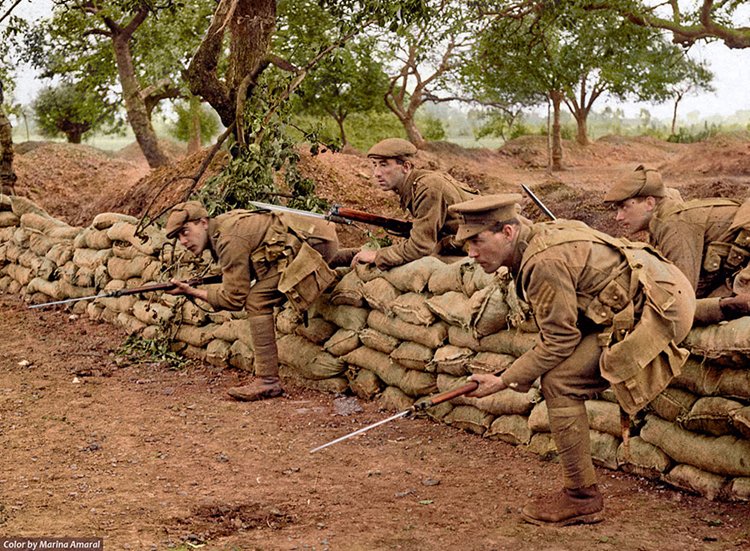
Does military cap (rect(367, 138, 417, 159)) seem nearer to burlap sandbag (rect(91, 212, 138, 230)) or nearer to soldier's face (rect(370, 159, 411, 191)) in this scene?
soldier's face (rect(370, 159, 411, 191))

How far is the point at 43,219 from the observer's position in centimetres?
1020

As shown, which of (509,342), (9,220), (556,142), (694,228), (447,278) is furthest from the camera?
(556,142)

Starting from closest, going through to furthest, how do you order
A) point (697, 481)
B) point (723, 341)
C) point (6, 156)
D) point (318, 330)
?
point (723, 341) < point (697, 481) < point (318, 330) < point (6, 156)

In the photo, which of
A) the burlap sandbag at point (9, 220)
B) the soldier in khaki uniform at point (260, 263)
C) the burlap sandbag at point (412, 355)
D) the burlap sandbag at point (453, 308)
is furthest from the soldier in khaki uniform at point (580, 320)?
the burlap sandbag at point (9, 220)

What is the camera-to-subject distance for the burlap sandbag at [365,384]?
5680 mm

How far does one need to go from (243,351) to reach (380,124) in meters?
14.7

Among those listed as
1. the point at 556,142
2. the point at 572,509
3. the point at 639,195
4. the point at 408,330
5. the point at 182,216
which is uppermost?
the point at 556,142

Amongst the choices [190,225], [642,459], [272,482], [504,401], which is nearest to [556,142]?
[190,225]

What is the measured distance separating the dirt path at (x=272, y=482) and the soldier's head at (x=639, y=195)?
129 cm

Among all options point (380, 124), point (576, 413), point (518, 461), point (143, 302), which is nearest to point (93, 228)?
point (143, 302)

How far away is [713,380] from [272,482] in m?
2.08

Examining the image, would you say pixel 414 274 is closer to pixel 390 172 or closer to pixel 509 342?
pixel 390 172

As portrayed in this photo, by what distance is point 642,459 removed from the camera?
4164 millimetres

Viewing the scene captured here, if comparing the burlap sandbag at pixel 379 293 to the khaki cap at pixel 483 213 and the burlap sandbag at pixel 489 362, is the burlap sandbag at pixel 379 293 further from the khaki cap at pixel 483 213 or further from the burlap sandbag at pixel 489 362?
the khaki cap at pixel 483 213
